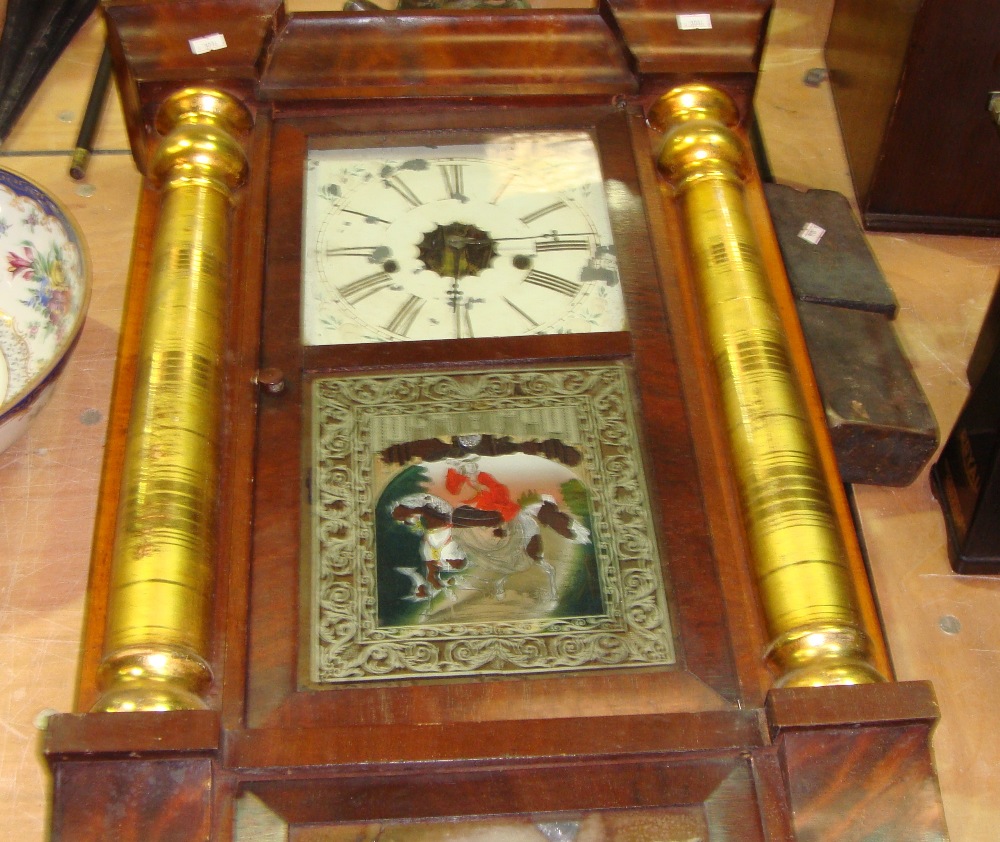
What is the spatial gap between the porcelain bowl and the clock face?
19.3 inches

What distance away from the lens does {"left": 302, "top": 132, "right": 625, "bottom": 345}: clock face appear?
2182mm

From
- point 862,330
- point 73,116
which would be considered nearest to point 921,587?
point 862,330

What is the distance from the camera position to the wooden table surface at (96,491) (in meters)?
2.15

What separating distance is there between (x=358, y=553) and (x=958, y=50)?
5.18 ft

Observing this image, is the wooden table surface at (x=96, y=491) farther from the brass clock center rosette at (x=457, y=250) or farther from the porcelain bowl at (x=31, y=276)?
the brass clock center rosette at (x=457, y=250)

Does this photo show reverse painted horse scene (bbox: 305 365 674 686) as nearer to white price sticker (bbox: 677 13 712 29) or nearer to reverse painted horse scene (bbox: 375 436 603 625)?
reverse painted horse scene (bbox: 375 436 603 625)

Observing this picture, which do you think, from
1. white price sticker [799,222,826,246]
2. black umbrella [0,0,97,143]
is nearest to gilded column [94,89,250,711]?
black umbrella [0,0,97,143]

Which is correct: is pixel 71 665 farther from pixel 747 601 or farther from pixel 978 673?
pixel 978 673

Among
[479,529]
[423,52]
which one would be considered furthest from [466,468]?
[423,52]

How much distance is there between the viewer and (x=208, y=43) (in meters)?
2.42

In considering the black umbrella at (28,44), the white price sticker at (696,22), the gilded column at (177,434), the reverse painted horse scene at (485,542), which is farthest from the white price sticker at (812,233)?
the black umbrella at (28,44)

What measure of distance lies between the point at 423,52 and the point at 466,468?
0.88 m

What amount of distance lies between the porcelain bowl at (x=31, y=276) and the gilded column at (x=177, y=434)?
26 cm

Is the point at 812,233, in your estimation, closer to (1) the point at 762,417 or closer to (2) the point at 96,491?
(1) the point at 762,417
